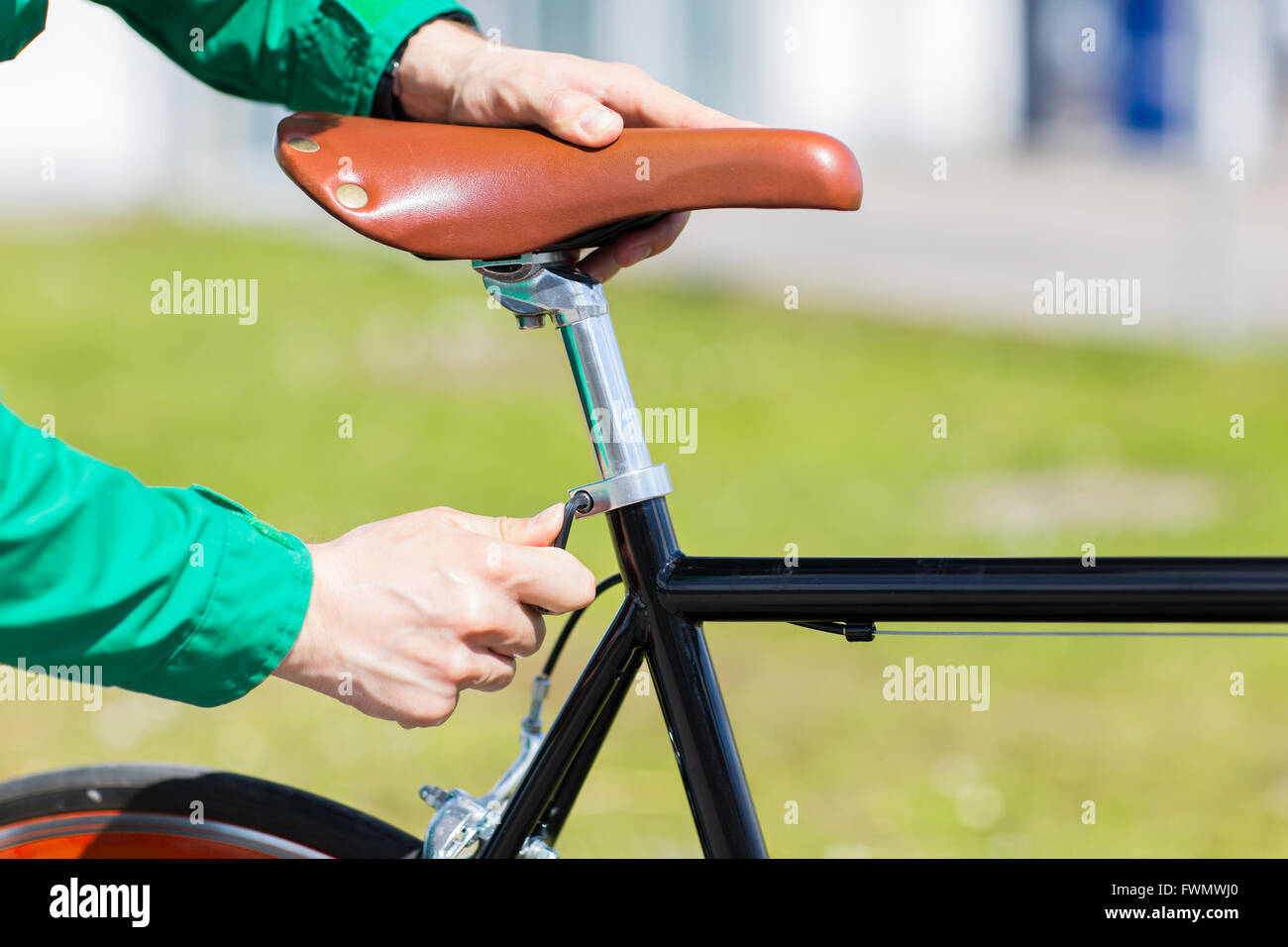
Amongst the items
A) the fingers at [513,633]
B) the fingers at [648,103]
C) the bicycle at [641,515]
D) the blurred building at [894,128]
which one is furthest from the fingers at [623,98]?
the blurred building at [894,128]

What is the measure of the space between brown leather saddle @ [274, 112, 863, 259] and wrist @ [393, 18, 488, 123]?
25 centimetres

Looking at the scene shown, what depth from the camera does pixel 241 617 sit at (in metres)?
1.17

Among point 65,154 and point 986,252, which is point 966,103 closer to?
point 986,252

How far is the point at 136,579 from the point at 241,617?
93 millimetres

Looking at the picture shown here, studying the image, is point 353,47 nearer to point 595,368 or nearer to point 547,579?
point 595,368

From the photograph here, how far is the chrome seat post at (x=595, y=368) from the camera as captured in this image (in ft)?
4.44

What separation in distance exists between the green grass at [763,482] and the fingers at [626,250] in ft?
6.07

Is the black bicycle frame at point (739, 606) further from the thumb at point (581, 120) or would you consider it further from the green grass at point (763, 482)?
the green grass at point (763, 482)

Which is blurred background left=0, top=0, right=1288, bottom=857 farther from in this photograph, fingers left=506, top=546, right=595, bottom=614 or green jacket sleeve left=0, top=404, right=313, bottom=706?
green jacket sleeve left=0, top=404, right=313, bottom=706

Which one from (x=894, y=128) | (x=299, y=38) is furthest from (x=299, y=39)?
(x=894, y=128)

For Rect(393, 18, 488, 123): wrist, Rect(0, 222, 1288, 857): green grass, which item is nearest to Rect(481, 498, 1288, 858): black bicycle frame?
Rect(393, 18, 488, 123): wrist

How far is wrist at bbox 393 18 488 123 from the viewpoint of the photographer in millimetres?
1598

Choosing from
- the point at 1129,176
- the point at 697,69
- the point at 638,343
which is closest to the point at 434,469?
the point at 638,343

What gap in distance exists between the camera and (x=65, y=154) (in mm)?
11320
